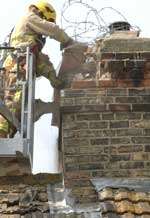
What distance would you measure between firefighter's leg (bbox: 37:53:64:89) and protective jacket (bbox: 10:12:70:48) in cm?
23

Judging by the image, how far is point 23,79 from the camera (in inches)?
267

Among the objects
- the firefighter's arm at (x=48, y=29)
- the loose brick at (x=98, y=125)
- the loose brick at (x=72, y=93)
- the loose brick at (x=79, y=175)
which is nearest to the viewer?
the loose brick at (x=79, y=175)

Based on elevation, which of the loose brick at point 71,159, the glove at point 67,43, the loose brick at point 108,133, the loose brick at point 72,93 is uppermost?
the glove at point 67,43

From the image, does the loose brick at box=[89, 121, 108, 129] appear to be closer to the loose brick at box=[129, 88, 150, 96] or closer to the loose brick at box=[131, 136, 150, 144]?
the loose brick at box=[131, 136, 150, 144]

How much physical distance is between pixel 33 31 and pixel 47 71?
0.51 m

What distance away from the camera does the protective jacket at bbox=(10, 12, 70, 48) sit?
7527 millimetres

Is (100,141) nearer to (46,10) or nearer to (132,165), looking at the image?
(132,165)

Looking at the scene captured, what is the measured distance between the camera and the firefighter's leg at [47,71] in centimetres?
757

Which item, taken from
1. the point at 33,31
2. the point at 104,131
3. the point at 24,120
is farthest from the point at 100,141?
the point at 33,31

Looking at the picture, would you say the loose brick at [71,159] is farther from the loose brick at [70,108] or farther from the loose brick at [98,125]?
the loose brick at [70,108]

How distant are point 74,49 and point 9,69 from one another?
0.90m

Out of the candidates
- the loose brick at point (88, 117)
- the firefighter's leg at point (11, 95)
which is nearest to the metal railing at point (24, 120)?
the firefighter's leg at point (11, 95)

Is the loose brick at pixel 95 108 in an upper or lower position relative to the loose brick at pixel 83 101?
lower

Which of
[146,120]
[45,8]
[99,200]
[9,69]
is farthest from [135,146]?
[45,8]
